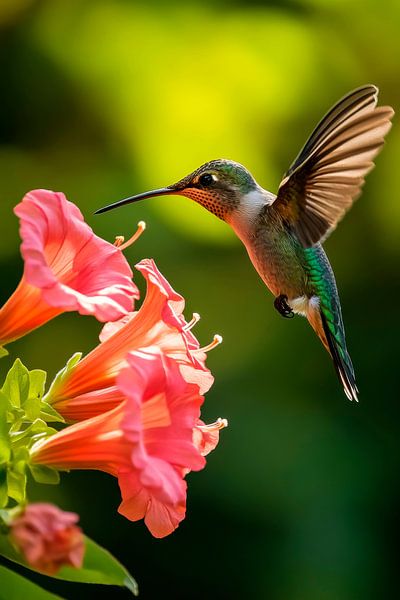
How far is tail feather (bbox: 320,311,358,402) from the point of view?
2.62 metres

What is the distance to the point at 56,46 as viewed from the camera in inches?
170

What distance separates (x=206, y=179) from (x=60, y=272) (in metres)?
1.01

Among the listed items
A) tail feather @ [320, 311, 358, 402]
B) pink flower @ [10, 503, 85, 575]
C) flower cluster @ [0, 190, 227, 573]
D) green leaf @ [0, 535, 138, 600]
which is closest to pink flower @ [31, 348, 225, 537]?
flower cluster @ [0, 190, 227, 573]

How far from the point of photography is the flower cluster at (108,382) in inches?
59.0

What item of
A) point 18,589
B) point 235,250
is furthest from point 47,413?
point 235,250

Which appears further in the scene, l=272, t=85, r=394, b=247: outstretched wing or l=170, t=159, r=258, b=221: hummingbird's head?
l=170, t=159, r=258, b=221: hummingbird's head

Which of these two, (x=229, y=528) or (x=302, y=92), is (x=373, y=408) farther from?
(x=302, y=92)

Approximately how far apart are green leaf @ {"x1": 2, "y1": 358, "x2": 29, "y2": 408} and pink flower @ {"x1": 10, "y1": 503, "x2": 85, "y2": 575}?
409 millimetres

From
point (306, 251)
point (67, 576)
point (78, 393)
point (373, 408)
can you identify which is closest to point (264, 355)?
point (373, 408)

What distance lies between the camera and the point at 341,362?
2.64 m

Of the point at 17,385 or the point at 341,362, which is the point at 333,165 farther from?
the point at 17,385

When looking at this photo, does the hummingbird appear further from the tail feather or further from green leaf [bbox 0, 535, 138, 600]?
green leaf [bbox 0, 535, 138, 600]

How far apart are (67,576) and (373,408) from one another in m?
2.84

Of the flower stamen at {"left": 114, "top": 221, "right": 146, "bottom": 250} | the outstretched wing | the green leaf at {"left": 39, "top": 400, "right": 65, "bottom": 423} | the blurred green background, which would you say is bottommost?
the blurred green background
